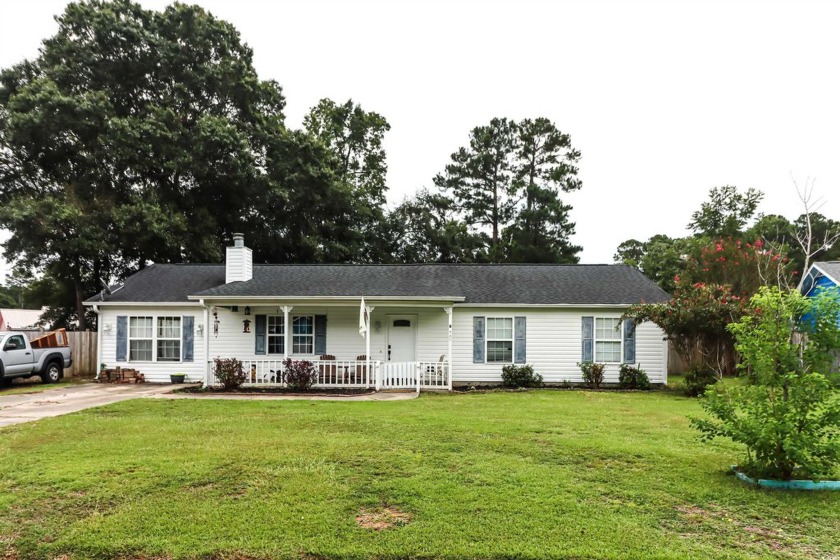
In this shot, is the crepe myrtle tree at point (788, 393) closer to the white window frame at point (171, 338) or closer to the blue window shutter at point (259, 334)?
the blue window shutter at point (259, 334)

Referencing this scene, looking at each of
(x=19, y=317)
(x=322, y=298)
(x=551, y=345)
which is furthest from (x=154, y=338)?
(x=19, y=317)

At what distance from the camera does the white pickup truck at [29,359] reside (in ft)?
47.0

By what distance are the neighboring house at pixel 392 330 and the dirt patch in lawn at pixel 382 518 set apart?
384 inches

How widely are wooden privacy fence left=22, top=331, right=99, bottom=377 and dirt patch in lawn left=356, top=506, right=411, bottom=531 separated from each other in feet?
55.4

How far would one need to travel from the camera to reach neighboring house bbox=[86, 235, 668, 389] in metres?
15.2

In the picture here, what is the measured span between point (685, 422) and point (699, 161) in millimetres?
17237

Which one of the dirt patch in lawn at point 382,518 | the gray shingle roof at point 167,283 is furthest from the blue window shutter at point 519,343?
the dirt patch in lawn at point 382,518

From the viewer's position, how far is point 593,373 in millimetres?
14914

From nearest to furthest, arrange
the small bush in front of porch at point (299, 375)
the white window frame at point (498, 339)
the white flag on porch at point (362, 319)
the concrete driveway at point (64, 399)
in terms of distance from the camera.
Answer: the concrete driveway at point (64, 399) < the white flag on porch at point (362, 319) < the small bush in front of porch at point (299, 375) < the white window frame at point (498, 339)

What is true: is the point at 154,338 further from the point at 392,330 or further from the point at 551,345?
the point at 551,345

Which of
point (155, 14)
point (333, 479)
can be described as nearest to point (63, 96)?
point (155, 14)

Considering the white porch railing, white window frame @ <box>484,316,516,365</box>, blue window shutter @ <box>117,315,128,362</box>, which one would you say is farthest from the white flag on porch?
blue window shutter @ <box>117,315,128,362</box>

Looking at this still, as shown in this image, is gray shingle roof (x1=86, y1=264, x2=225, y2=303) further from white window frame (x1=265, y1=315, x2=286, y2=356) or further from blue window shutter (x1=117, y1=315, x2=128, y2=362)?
white window frame (x1=265, y1=315, x2=286, y2=356)

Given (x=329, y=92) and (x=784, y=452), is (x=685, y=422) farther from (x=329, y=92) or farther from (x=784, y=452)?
(x=329, y=92)
